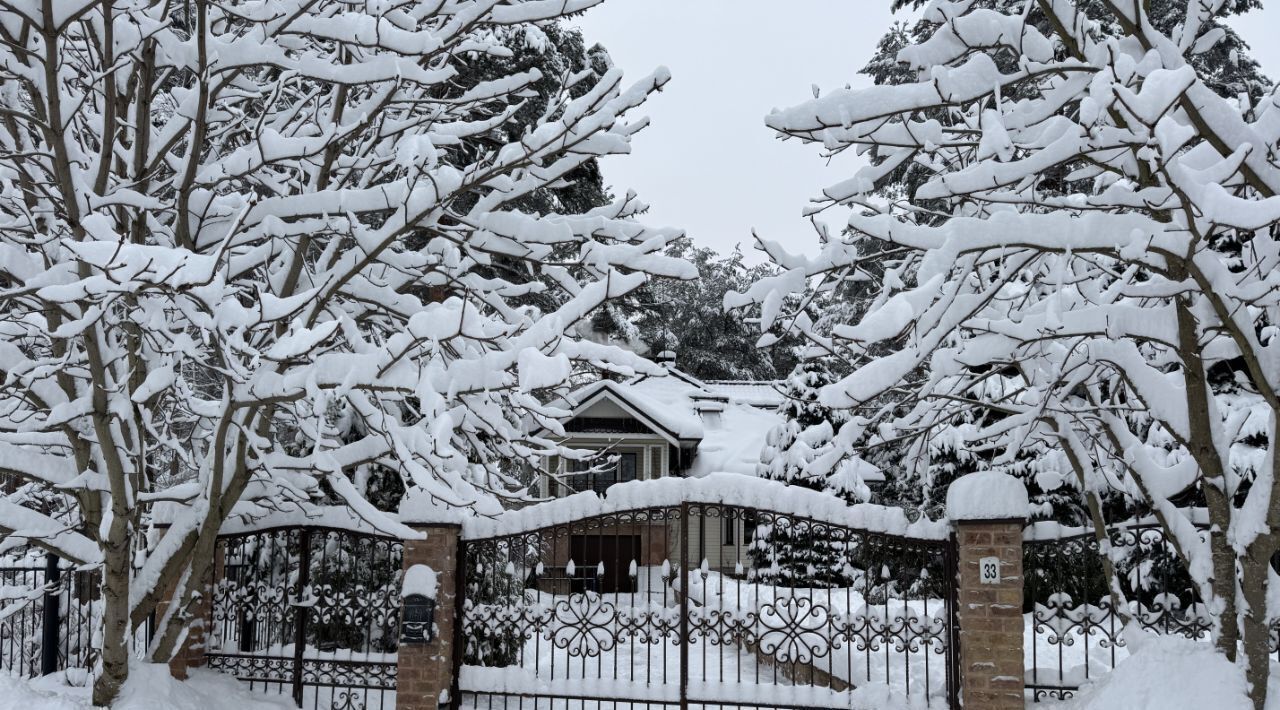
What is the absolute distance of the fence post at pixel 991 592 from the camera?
6184 mm

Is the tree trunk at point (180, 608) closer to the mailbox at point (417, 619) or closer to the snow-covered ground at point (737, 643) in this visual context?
the mailbox at point (417, 619)

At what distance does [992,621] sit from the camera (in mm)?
6227

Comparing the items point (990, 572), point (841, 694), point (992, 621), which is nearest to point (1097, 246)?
point (990, 572)

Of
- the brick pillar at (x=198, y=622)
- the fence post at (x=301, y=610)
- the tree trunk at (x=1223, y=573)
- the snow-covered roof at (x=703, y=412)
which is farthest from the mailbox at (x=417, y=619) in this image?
the snow-covered roof at (x=703, y=412)

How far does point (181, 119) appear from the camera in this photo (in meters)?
5.57

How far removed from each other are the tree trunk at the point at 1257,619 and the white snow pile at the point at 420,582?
5042mm

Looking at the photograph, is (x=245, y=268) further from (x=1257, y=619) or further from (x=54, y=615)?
(x=1257, y=619)

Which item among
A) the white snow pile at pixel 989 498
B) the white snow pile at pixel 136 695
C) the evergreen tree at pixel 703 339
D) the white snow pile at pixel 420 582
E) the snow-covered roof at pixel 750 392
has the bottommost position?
the white snow pile at pixel 136 695

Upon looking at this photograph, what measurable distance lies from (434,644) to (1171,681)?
4722 millimetres

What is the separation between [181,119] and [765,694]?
532 cm

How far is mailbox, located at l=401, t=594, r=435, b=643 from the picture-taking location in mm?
6852

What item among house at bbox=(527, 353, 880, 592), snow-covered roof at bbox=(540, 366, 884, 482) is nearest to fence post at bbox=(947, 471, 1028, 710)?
snow-covered roof at bbox=(540, 366, 884, 482)

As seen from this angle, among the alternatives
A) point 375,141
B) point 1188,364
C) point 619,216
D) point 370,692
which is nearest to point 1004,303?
point 1188,364

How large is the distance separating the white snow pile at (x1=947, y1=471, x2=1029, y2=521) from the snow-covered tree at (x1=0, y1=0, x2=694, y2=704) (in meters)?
2.40
